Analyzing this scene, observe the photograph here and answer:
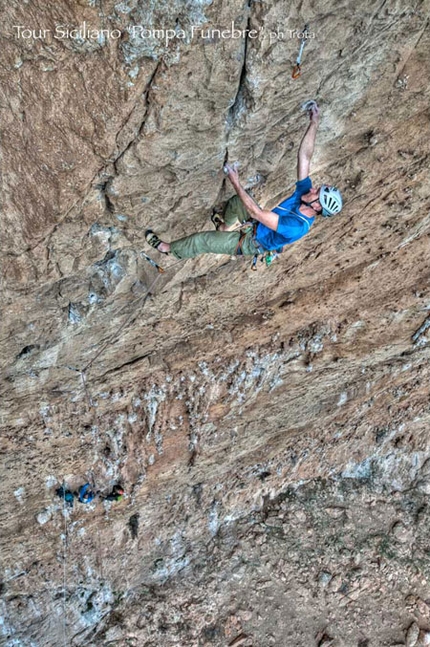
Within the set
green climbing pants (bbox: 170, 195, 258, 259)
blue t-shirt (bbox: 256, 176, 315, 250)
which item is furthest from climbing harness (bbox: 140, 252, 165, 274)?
blue t-shirt (bbox: 256, 176, 315, 250)

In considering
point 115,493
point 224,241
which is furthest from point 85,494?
point 224,241

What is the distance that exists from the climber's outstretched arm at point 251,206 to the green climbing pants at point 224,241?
34cm

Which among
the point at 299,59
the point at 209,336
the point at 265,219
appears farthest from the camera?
the point at 209,336

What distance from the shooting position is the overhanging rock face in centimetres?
372

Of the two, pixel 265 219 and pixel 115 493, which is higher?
pixel 265 219

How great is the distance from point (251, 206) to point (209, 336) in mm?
2856

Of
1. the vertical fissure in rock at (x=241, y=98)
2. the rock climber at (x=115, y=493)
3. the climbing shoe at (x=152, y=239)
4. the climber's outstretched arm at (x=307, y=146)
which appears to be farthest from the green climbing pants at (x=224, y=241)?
the rock climber at (x=115, y=493)

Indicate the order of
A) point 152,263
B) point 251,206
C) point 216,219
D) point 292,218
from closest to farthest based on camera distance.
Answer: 1. point 251,206
2. point 292,218
3. point 216,219
4. point 152,263

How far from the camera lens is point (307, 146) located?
14.7 ft

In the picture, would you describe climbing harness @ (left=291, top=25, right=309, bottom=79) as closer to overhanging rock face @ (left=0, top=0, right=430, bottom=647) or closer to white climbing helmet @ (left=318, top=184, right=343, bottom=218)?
overhanging rock face @ (left=0, top=0, right=430, bottom=647)

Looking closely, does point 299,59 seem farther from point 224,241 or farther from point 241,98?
point 224,241

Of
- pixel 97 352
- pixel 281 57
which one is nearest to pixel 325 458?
pixel 97 352

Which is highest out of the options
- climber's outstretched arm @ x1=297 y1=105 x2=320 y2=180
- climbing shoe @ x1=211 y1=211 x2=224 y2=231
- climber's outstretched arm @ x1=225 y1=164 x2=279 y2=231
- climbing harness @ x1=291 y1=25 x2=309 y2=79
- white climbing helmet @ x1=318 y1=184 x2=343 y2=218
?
climbing shoe @ x1=211 y1=211 x2=224 y2=231

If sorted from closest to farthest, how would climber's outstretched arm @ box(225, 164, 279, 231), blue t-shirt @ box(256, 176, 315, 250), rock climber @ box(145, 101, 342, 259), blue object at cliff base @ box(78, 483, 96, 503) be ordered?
climber's outstretched arm @ box(225, 164, 279, 231), rock climber @ box(145, 101, 342, 259), blue t-shirt @ box(256, 176, 315, 250), blue object at cliff base @ box(78, 483, 96, 503)
